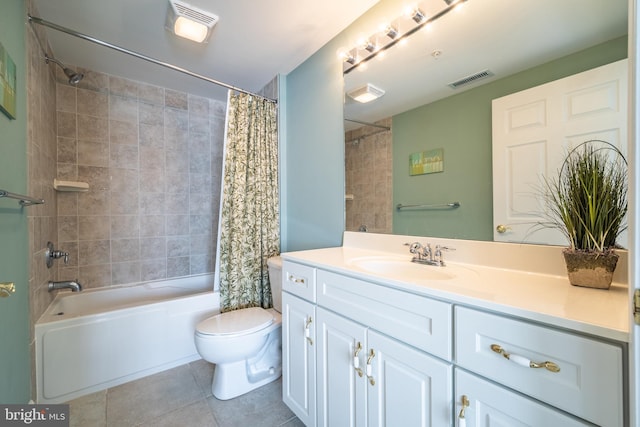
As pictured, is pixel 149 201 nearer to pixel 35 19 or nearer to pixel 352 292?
pixel 35 19

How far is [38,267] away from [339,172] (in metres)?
1.94

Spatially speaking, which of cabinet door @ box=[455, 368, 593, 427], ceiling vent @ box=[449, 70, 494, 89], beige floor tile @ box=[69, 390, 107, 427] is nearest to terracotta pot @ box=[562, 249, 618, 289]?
cabinet door @ box=[455, 368, 593, 427]

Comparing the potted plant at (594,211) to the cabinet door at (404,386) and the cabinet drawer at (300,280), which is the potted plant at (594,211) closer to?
the cabinet door at (404,386)

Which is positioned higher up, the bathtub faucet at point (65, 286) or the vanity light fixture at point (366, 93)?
the vanity light fixture at point (366, 93)

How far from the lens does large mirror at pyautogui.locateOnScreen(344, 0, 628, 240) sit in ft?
3.02

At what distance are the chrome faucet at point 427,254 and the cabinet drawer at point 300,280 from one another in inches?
19.5

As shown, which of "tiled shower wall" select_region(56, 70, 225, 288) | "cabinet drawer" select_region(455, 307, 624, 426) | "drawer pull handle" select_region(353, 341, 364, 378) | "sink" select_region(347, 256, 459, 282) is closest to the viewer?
"cabinet drawer" select_region(455, 307, 624, 426)

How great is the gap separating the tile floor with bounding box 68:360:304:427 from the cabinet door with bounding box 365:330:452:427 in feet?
2.48

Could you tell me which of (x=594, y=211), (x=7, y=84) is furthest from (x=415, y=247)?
(x=7, y=84)

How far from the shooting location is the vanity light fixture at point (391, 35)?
4.31 ft

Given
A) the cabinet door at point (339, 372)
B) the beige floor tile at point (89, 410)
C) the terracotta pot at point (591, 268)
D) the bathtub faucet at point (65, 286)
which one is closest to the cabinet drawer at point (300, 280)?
the cabinet door at point (339, 372)

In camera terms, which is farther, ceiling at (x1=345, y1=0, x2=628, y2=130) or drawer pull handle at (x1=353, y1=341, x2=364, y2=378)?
drawer pull handle at (x1=353, y1=341, x2=364, y2=378)

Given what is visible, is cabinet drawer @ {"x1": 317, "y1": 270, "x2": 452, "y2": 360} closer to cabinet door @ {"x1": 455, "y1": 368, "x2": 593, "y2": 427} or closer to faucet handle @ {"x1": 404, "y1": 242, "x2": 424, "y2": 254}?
cabinet door @ {"x1": 455, "y1": 368, "x2": 593, "y2": 427}

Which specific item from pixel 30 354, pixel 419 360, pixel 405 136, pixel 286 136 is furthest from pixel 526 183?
pixel 30 354
